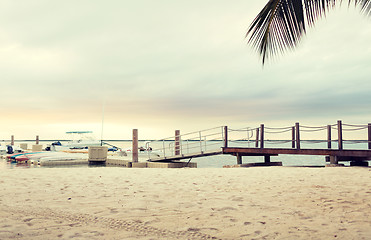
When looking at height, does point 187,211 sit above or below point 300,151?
below

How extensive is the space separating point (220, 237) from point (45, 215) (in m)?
3.10

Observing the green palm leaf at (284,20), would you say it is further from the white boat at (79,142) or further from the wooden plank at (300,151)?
the white boat at (79,142)

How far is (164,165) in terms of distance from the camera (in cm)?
1850

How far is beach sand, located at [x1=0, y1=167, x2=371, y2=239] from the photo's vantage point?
4.40 metres

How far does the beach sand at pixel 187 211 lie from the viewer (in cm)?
440

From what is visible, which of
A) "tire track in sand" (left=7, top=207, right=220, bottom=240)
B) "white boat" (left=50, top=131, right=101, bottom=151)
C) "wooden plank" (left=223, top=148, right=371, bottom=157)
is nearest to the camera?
"tire track in sand" (left=7, top=207, right=220, bottom=240)

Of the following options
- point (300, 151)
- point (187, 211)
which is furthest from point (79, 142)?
point (187, 211)

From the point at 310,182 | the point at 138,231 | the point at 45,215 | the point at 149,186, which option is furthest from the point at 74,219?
the point at 310,182

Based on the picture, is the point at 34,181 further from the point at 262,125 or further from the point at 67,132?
the point at 67,132

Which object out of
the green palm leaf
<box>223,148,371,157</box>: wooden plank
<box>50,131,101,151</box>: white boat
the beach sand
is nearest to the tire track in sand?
the beach sand

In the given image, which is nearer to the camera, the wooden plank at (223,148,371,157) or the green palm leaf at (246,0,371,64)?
the green palm leaf at (246,0,371,64)

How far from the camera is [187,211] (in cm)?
562

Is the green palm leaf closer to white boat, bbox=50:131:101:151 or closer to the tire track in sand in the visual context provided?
the tire track in sand

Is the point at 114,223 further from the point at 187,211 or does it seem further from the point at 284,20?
the point at 284,20
